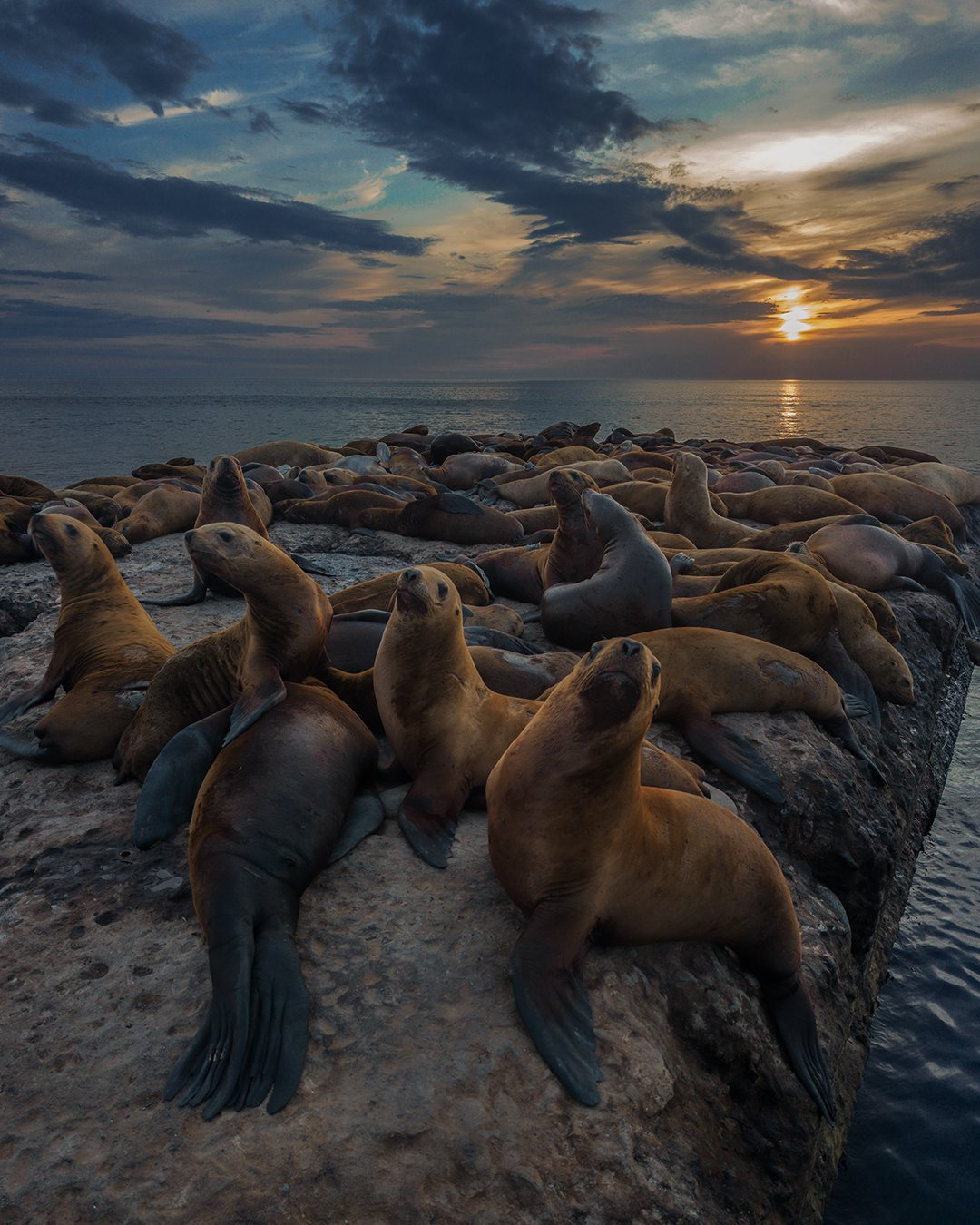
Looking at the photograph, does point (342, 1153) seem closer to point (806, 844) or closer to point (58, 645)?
point (806, 844)

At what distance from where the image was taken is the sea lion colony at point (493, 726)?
94.7 inches

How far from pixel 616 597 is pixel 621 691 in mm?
2978

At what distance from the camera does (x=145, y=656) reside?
4.26m

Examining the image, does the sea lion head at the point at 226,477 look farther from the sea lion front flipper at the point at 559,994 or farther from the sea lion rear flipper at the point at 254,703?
the sea lion front flipper at the point at 559,994

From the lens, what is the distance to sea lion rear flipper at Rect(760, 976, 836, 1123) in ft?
8.64

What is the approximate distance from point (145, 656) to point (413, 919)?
2434 mm

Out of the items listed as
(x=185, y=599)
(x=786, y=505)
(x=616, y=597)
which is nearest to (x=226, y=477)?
(x=185, y=599)

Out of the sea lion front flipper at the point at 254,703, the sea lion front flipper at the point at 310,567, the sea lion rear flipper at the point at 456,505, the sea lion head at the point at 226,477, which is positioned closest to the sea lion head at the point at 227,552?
the sea lion front flipper at the point at 254,703

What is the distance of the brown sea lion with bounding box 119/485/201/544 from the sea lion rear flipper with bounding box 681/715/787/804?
7.25m

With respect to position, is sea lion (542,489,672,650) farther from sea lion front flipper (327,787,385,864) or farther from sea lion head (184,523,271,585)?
sea lion front flipper (327,787,385,864)

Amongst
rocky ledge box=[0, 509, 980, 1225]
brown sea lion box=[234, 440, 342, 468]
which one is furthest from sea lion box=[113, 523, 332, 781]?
brown sea lion box=[234, 440, 342, 468]

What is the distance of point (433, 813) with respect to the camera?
324 centimetres

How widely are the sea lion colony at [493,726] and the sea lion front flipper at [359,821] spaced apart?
16 millimetres

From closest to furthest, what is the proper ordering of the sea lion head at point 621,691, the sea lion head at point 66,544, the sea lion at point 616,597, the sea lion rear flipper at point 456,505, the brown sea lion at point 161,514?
the sea lion head at point 621,691 → the sea lion head at point 66,544 → the sea lion at point 616,597 → the sea lion rear flipper at point 456,505 → the brown sea lion at point 161,514
